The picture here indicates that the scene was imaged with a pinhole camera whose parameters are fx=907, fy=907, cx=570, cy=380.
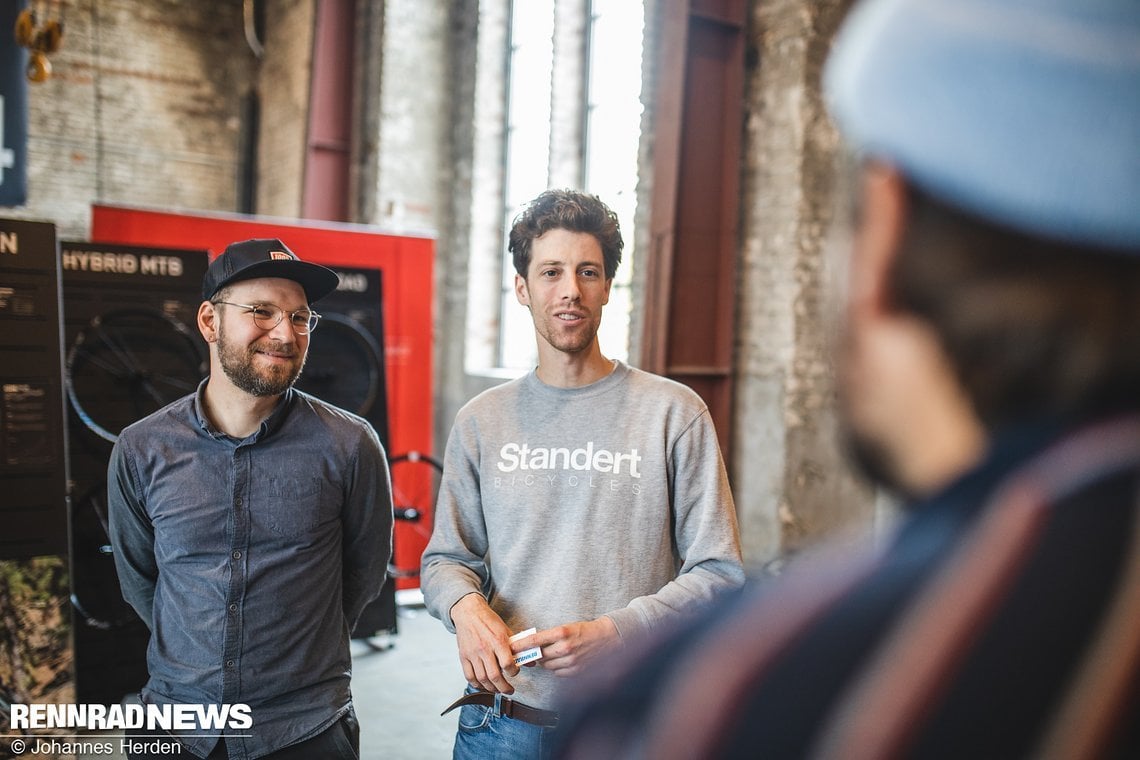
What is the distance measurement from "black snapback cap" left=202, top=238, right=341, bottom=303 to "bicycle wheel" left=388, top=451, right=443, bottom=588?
3171 millimetres

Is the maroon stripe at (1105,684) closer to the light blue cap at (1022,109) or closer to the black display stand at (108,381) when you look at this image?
the light blue cap at (1022,109)

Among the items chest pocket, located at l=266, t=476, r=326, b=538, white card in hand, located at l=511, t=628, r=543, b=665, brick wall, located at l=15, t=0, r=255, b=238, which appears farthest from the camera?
brick wall, located at l=15, t=0, r=255, b=238

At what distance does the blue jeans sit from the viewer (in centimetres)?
170

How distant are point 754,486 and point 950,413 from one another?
4.77m

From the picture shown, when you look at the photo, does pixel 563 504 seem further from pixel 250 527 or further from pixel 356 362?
pixel 356 362

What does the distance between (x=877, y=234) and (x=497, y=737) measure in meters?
1.51

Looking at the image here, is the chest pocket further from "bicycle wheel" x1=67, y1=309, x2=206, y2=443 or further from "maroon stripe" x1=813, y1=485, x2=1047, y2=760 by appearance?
"bicycle wheel" x1=67, y1=309, x2=206, y2=443

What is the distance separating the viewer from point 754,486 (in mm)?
5117

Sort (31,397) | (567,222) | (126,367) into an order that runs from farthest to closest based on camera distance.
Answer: (126,367)
(31,397)
(567,222)

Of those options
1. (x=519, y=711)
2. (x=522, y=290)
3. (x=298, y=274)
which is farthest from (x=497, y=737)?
(x=298, y=274)

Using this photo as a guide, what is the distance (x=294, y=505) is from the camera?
2004 mm

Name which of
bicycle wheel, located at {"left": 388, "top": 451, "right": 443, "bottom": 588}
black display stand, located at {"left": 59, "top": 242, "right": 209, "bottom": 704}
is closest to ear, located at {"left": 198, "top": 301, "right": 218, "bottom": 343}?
black display stand, located at {"left": 59, "top": 242, "right": 209, "bottom": 704}

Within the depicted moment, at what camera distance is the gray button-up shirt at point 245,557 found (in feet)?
6.28

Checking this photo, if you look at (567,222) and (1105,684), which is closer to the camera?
(1105,684)
